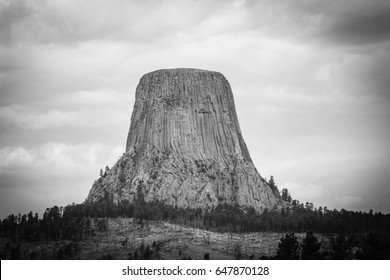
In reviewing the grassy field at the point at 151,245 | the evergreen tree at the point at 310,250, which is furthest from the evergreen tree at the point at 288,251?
the grassy field at the point at 151,245

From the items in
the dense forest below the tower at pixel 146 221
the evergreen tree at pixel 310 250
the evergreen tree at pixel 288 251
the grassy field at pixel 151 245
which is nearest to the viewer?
the evergreen tree at pixel 288 251

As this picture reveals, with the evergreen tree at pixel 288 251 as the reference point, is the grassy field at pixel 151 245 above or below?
above

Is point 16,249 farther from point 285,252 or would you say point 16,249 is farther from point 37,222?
point 285,252

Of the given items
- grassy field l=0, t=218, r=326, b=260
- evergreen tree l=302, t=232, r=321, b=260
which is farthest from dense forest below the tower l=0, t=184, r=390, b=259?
evergreen tree l=302, t=232, r=321, b=260

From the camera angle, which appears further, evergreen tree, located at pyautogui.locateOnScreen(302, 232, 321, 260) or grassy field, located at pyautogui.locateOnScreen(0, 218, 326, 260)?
grassy field, located at pyautogui.locateOnScreen(0, 218, 326, 260)

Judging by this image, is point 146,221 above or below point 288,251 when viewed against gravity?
above

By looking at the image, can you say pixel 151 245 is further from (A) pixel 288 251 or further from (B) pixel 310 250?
(B) pixel 310 250

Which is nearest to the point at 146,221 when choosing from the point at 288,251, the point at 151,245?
the point at 151,245

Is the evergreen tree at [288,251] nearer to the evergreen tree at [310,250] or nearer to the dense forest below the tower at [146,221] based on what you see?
the evergreen tree at [310,250]

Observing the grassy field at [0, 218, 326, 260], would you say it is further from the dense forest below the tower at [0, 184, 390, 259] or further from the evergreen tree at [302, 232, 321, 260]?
the evergreen tree at [302, 232, 321, 260]

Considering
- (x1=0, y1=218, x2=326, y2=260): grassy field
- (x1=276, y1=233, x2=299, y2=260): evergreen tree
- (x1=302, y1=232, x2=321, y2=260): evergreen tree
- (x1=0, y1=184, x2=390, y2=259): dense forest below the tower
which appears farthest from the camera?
(x1=0, y1=184, x2=390, y2=259): dense forest below the tower
